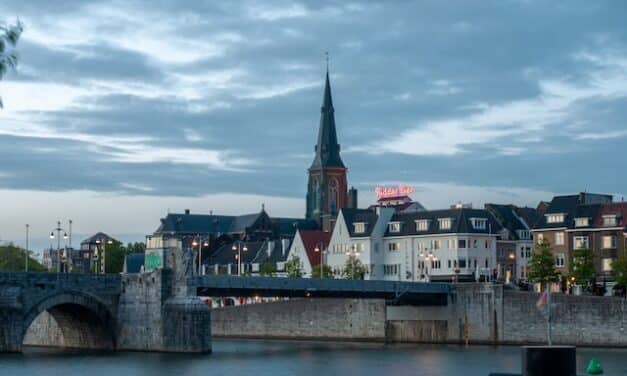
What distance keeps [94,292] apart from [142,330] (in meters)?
5.62

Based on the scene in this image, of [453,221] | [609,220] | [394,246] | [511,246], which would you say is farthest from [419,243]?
[609,220]

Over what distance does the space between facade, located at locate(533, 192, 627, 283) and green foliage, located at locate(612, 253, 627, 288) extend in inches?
330

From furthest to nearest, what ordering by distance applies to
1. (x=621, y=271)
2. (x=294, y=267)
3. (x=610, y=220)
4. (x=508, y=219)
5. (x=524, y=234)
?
(x=294, y=267) < (x=508, y=219) < (x=524, y=234) < (x=610, y=220) < (x=621, y=271)

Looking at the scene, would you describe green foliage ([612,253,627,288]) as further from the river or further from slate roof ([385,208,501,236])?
slate roof ([385,208,501,236])

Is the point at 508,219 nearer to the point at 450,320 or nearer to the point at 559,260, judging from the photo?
the point at 559,260

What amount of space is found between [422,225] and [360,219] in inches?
495

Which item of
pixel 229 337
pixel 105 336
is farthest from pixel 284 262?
pixel 105 336

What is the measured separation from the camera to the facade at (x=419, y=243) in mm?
161750

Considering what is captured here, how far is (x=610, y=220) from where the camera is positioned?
144000mm

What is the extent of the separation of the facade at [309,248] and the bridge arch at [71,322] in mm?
64425

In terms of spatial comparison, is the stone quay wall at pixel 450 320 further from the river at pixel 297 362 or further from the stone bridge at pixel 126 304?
the stone bridge at pixel 126 304

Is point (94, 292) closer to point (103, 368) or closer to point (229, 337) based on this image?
point (103, 368)

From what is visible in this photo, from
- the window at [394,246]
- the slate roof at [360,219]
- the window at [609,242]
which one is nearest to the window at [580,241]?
the window at [609,242]

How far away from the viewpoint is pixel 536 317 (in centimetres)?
12100
